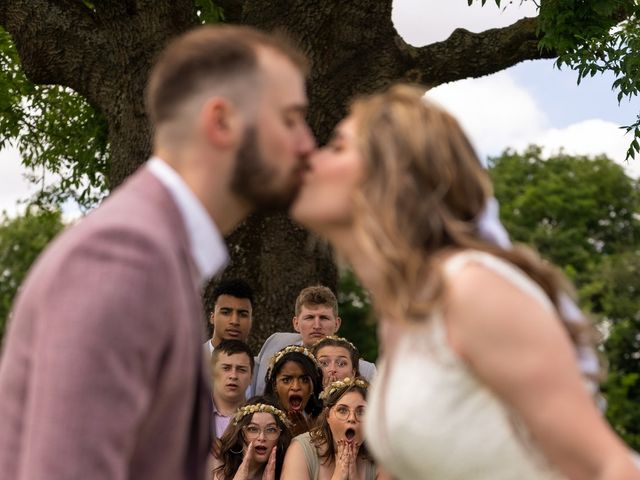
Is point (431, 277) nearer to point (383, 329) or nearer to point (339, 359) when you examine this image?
point (383, 329)

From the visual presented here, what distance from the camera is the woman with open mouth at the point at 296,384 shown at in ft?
30.7

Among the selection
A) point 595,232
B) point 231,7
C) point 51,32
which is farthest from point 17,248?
point 51,32

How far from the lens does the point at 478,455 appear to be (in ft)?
10.9

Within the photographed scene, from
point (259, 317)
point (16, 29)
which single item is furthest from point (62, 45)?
point (259, 317)

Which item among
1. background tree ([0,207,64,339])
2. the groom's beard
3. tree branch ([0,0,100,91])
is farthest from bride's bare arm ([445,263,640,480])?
background tree ([0,207,64,339])

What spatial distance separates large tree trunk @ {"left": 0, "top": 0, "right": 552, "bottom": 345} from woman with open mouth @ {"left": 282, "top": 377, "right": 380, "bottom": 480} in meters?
4.97

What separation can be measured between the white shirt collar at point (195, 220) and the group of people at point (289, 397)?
190 inches

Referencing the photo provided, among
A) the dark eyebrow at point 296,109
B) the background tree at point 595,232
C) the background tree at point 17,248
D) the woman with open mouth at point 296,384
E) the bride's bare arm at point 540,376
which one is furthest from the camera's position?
the background tree at point 17,248

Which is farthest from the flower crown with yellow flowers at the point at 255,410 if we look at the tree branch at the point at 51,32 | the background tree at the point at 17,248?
the background tree at the point at 17,248

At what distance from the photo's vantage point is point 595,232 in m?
58.1

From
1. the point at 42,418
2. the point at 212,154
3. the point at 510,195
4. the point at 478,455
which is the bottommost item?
the point at 42,418

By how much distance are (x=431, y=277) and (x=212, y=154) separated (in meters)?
0.54

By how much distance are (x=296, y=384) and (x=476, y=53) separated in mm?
5710

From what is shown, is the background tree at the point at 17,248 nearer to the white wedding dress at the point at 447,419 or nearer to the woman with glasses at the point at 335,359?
the woman with glasses at the point at 335,359
